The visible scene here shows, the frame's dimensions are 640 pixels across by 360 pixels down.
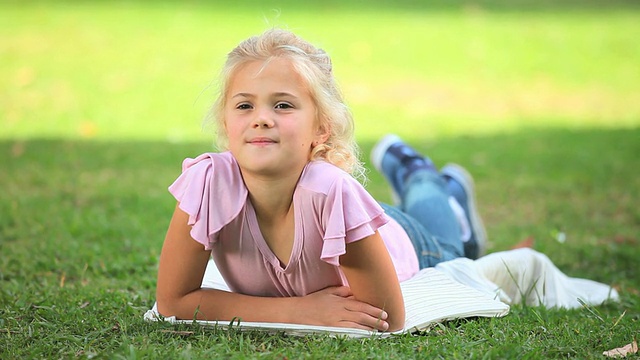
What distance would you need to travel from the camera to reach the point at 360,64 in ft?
38.7

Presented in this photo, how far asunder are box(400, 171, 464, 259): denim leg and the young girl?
1229 mm

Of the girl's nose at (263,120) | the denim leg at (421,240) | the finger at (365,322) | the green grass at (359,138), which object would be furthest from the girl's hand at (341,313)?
the denim leg at (421,240)

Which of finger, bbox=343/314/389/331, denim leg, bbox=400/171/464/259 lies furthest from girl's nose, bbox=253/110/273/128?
denim leg, bbox=400/171/464/259

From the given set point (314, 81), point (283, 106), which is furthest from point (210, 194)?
point (314, 81)

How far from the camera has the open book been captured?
3012 mm

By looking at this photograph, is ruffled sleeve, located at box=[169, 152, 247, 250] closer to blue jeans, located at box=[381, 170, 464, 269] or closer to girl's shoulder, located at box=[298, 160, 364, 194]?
girl's shoulder, located at box=[298, 160, 364, 194]

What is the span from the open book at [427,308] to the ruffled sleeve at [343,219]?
307 mm

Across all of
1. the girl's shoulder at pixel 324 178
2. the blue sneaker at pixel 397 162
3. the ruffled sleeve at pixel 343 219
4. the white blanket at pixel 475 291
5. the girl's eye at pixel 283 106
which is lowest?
the white blanket at pixel 475 291

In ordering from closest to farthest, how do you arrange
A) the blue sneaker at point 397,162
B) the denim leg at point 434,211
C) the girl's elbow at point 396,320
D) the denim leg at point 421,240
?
the girl's elbow at point 396,320, the denim leg at point 421,240, the denim leg at point 434,211, the blue sneaker at point 397,162

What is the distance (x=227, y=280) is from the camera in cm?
328

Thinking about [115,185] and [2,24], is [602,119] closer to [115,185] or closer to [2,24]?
[115,185]

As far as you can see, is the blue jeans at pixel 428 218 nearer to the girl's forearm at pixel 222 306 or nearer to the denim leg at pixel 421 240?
the denim leg at pixel 421 240

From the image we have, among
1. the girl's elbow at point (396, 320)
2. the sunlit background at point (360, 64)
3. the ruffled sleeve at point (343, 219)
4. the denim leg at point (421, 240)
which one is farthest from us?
the sunlit background at point (360, 64)

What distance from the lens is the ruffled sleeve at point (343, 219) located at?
9.29 feet
